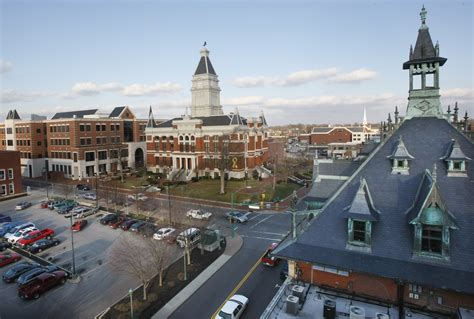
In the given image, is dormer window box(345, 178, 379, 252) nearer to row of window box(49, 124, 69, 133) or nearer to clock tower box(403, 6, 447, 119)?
clock tower box(403, 6, 447, 119)

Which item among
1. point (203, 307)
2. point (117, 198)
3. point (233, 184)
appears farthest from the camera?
point (233, 184)

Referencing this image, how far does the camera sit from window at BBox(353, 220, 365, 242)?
12111 mm

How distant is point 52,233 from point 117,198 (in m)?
13.5

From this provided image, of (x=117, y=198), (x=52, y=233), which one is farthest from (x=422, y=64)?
(x=117, y=198)

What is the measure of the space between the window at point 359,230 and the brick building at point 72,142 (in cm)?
6622

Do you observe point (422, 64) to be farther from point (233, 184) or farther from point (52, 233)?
point (233, 184)

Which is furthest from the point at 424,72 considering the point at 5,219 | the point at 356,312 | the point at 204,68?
the point at 204,68

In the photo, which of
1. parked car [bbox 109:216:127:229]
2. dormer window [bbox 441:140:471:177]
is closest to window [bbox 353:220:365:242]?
dormer window [bbox 441:140:471:177]

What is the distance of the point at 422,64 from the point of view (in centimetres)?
1438

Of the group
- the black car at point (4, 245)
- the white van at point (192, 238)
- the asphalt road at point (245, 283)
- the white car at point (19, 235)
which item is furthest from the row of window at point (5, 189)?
the asphalt road at point (245, 283)

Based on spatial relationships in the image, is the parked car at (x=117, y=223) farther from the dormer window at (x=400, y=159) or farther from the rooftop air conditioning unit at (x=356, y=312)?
the dormer window at (x=400, y=159)

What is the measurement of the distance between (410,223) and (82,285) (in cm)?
2511

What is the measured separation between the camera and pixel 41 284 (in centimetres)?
2252

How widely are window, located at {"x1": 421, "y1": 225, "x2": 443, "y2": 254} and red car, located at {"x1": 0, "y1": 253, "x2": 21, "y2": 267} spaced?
116ft
